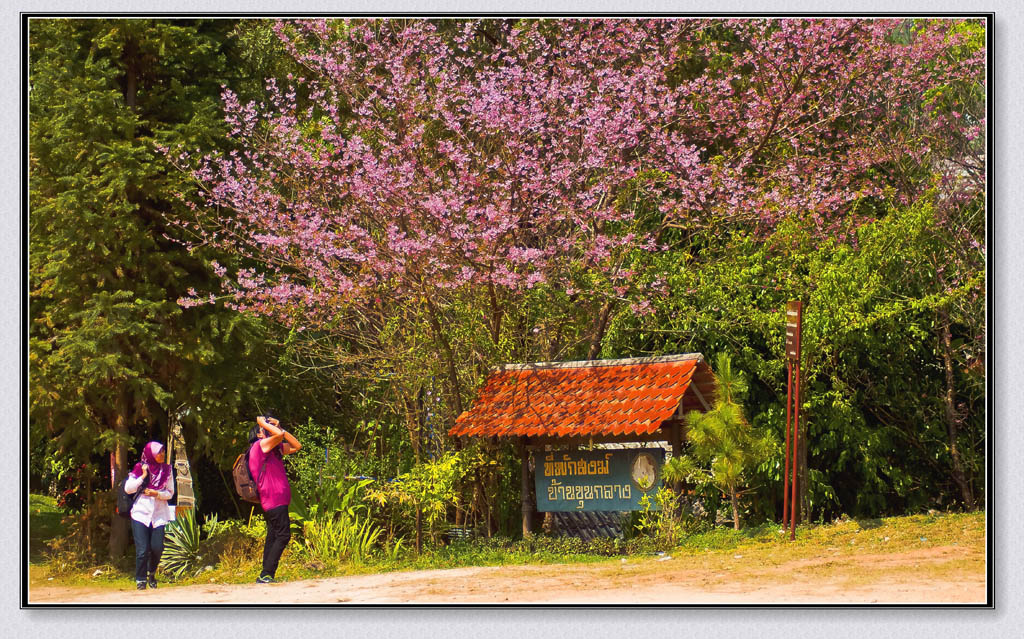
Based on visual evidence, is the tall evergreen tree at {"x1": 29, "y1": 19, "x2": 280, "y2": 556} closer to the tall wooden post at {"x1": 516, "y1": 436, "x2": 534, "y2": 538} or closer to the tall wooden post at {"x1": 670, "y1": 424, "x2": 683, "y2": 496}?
the tall wooden post at {"x1": 516, "y1": 436, "x2": 534, "y2": 538}

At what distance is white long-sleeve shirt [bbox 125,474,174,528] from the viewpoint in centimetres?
1094

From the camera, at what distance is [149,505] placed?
433 inches

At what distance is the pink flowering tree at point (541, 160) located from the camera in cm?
1301

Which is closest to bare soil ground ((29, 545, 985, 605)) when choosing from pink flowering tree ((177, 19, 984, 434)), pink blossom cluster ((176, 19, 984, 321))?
pink flowering tree ((177, 19, 984, 434))

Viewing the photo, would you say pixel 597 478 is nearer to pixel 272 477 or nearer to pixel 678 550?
pixel 678 550

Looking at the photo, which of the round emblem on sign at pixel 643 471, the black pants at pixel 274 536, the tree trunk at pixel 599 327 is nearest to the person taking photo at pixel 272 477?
the black pants at pixel 274 536

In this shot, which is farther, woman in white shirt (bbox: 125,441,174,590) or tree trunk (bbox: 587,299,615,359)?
tree trunk (bbox: 587,299,615,359)

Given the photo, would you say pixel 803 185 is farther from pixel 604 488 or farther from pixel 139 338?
pixel 139 338

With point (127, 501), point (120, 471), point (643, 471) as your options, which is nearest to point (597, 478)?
point (643, 471)

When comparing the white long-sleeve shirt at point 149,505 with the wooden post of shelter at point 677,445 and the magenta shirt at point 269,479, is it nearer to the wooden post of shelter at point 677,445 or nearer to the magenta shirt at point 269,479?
the magenta shirt at point 269,479

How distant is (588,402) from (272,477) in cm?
324

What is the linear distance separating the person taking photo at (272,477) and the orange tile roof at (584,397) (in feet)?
6.61

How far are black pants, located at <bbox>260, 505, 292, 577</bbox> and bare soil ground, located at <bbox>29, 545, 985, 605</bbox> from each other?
0.23m

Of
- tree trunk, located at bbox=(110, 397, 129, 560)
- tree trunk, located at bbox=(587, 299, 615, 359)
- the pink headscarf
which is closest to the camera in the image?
the pink headscarf
